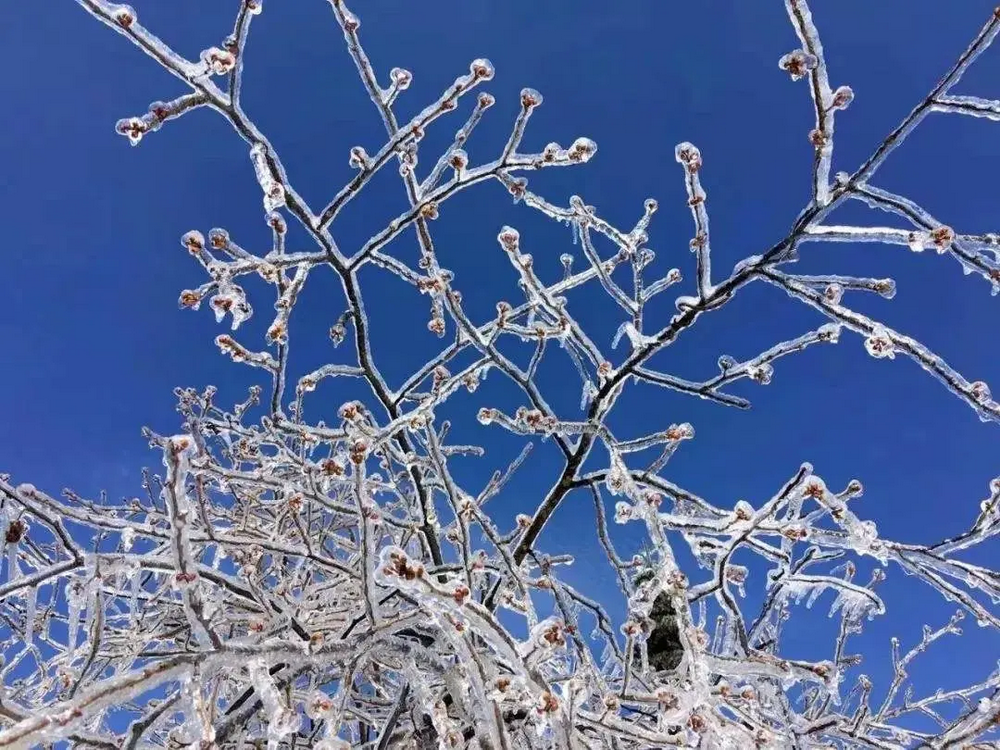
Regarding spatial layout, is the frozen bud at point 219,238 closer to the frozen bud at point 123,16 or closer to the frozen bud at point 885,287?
the frozen bud at point 123,16

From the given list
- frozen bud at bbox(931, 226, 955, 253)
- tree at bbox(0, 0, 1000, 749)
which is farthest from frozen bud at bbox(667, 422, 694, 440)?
frozen bud at bbox(931, 226, 955, 253)

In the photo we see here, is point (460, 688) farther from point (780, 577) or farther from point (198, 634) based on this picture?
point (780, 577)

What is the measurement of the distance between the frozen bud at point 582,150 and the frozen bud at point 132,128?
4.99ft

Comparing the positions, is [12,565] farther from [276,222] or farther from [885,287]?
[885,287]

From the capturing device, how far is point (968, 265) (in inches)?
83.1

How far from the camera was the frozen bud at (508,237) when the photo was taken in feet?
9.14

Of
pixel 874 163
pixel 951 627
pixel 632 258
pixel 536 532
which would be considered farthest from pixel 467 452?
pixel 951 627

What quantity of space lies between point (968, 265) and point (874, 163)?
1.47 ft

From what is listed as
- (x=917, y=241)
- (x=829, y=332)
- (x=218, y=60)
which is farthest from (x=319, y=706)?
(x=829, y=332)

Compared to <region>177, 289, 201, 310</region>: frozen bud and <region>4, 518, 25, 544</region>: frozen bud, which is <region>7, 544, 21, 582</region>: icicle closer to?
<region>4, 518, 25, 544</region>: frozen bud

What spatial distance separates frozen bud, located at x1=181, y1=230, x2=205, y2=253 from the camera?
2352mm

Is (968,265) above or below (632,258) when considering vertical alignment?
below

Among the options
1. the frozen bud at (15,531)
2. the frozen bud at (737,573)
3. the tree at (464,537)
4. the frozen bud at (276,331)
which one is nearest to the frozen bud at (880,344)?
the tree at (464,537)

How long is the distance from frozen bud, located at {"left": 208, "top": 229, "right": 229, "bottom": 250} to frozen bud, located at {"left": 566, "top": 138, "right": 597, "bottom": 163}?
4.54 ft
